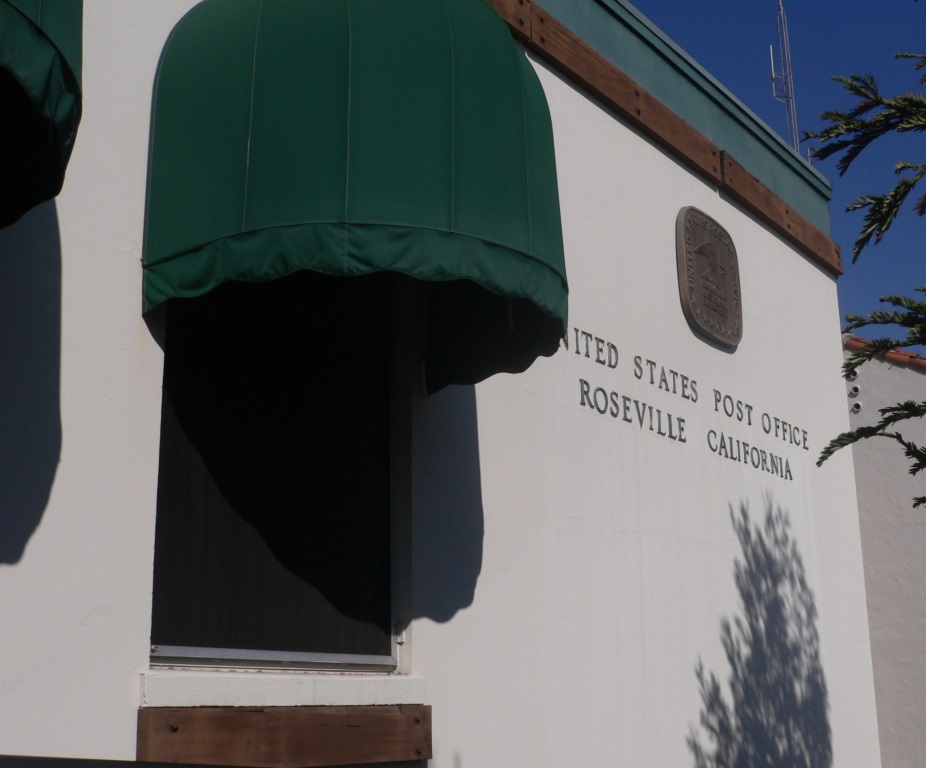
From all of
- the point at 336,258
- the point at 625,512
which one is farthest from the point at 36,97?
the point at 625,512

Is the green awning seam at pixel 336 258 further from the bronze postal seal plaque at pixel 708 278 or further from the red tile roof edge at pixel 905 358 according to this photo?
the red tile roof edge at pixel 905 358

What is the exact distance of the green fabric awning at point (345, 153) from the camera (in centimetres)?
566

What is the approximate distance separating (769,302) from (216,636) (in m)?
7.46

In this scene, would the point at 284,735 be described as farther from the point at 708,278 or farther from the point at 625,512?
the point at 708,278

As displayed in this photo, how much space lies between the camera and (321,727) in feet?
20.5

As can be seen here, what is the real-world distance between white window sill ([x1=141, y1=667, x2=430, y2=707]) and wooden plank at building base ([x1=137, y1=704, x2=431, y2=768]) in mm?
57

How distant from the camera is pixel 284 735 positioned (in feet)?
19.8

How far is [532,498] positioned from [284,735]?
2695 mm

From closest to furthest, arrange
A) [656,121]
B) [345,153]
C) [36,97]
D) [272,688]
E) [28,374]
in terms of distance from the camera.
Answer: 1. [36,97]
2. [28,374]
3. [345,153]
4. [272,688]
5. [656,121]

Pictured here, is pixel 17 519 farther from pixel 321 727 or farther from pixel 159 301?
pixel 321 727

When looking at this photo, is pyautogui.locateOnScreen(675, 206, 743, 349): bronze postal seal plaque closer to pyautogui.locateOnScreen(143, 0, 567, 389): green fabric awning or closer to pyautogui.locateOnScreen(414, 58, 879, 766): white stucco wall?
pyautogui.locateOnScreen(414, 58, 879, 766): white stucco wall

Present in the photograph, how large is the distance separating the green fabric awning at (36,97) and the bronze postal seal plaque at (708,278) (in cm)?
648

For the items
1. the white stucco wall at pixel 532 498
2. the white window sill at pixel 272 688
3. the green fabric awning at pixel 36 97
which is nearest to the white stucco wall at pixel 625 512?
the white stucco wall at pixel 532 498

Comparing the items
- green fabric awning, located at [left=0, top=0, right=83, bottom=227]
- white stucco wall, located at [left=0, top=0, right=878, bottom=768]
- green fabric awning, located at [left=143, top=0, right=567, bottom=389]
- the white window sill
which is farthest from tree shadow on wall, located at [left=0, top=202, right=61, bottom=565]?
the white window sill
